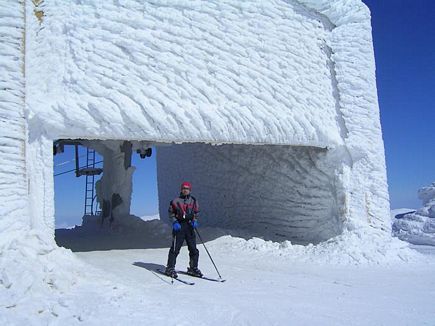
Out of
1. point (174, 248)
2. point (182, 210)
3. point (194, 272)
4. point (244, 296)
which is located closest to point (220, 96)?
point (182, 210)

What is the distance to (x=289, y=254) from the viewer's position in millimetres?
7723

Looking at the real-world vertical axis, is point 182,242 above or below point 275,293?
above

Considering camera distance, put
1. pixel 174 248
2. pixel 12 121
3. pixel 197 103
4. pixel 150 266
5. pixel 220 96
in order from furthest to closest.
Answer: pixel 220 96 < pixel 197 103 < pixel 150 266 < pixel 174 248 < pixel 12 121

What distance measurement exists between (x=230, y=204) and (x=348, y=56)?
184 inches

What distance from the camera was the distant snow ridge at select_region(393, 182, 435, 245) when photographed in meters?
11.1

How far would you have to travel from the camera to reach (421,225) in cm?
1148

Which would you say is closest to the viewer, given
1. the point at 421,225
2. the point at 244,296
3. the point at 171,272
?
the point at 244,296

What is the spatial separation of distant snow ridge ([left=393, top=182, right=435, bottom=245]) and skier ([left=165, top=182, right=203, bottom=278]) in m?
7.81

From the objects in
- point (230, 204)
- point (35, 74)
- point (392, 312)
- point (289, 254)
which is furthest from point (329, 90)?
point (35, 74)

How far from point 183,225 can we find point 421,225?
27.7 feet

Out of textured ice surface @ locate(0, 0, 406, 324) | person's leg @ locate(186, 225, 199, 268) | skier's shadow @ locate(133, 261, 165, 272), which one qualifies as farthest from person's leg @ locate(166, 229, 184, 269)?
textured ice surface @ locate(0, 0, 406, 324)

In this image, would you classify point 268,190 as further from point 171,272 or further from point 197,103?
point 171,272

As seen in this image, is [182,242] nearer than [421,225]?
Yes

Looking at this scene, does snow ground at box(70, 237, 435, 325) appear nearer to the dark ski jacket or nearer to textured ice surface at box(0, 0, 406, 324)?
textured ice surface at box(0, 0, 406, 324)
